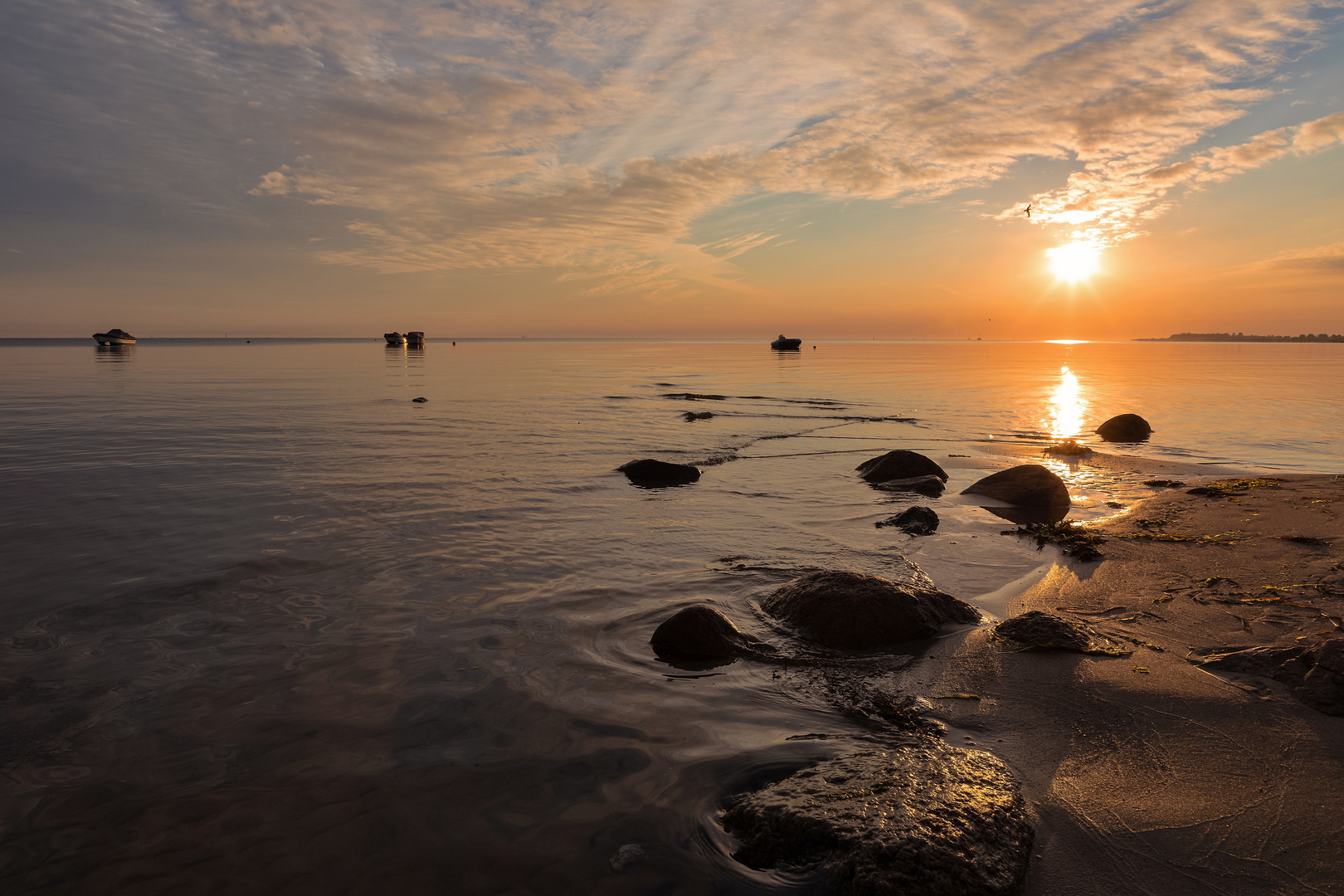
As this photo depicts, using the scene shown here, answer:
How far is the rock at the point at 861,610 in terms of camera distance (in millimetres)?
6289

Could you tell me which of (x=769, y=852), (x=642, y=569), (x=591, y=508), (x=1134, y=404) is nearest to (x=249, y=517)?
(x=591, y=508)

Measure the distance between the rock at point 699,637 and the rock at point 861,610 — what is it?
627mm

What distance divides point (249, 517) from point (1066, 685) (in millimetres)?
11145

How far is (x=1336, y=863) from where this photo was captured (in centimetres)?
338

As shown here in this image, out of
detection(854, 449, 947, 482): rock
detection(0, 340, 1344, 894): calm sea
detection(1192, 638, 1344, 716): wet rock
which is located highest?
detection(854, 449, 947, 482): rock

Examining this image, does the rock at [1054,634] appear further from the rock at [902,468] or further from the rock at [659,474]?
the rock at [659,474]

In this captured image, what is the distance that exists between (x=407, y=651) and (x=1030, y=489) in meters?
10.7

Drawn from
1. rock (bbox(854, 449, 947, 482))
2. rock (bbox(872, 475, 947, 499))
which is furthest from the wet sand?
rock (bbox(854, 449, 947, 482))

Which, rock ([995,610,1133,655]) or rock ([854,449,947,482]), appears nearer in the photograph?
rock ([995,610,1133,655])

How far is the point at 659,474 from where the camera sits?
44.3 feet

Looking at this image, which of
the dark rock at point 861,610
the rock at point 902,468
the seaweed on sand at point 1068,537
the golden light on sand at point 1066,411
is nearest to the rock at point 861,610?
the dark rock at point 861,610

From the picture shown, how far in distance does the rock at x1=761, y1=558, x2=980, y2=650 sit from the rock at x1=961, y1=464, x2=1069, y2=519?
590 centimetres

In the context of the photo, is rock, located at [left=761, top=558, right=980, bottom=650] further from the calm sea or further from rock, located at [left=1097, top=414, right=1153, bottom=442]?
rock, located at [left=1097, top=414, right=1153, bottom=442]

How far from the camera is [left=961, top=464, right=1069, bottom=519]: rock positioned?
1178 centimetres
